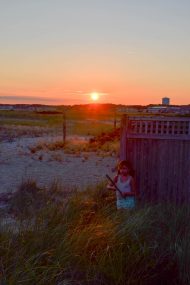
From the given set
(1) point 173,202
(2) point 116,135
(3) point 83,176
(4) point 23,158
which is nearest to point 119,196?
(1) point 173,202

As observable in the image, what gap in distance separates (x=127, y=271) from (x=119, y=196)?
7.98 feet

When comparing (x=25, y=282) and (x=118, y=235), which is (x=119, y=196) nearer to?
(x=118, y=235)

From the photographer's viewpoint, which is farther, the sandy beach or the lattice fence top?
the sandy beach

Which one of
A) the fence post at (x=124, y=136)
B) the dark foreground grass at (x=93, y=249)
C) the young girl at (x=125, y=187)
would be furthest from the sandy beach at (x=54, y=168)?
the dark foreground grass at (x=93, y=249)

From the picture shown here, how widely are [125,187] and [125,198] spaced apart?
19cm

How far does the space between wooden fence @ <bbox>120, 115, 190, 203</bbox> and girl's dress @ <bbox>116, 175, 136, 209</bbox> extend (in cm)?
66

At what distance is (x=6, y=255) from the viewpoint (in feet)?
18.3

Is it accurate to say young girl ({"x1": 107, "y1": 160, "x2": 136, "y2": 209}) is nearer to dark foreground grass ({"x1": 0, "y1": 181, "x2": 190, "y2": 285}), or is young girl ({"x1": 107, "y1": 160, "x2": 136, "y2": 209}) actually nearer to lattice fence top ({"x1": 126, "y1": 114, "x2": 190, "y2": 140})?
lattice fence top ({"x1": 126, "y1": 114, "x2": 190, "y2": 140})

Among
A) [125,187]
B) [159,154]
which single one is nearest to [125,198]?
[125,187]

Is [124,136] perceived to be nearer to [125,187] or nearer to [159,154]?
[159,154]

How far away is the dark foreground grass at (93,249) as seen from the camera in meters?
5.57

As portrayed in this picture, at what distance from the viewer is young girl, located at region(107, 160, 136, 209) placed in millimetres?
8305

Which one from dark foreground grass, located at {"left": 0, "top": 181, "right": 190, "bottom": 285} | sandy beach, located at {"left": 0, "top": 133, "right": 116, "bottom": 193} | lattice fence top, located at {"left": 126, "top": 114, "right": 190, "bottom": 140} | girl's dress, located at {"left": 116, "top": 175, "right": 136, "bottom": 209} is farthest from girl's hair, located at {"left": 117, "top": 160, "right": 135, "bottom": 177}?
sandy beach, located at {"left": 0, "top": 133, "right": 116, "bottom": 193}

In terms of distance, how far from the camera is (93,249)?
20.2ft
